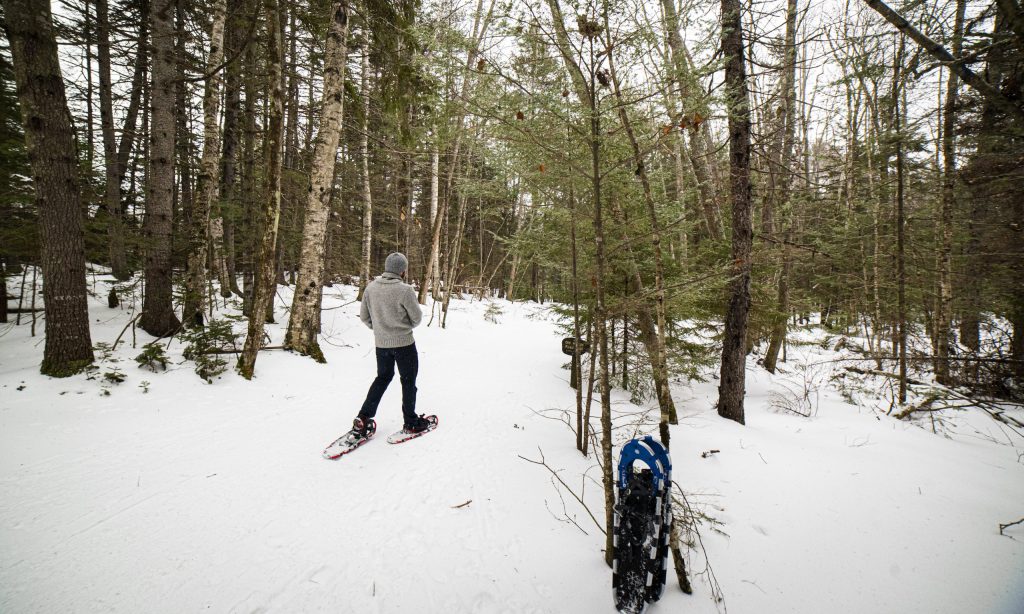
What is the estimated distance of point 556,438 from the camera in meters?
4.60

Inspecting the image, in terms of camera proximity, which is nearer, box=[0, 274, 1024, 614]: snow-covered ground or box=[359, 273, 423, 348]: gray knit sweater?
box=[0, 274, 1024, 614]: snow-covered ground

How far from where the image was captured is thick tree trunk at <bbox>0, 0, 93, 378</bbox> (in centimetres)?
433

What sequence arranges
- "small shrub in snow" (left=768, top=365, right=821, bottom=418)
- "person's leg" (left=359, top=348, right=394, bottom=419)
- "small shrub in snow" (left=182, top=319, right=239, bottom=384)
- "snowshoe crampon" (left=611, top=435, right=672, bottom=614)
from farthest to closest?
"small shrub in snow" (left=768, top=365, right=821, bottom=418)
"small shrub in snow" (left=182, top=319, right=239, bottom=384)
"person's leg" (left=359, top=348, right=394, bottom=419)
"snowshoe crampon" (left=611, top=435, right=672, bottom=614)

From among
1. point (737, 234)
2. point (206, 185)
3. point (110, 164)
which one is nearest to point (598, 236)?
point (737, 234)

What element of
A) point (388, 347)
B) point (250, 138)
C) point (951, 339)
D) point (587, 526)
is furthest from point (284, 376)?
point (951, 339)

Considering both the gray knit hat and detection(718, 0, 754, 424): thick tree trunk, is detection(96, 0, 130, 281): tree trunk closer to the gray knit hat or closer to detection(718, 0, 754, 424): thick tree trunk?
the gray knit hat

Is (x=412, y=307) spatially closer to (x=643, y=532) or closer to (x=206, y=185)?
(x=643, y=532)

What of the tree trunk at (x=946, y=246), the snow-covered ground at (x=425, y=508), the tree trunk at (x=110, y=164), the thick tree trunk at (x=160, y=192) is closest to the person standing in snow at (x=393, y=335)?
the snow-covered ground at (x=425, y=508)

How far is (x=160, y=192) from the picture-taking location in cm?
664

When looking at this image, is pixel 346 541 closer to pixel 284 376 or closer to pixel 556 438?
pixel 556 438

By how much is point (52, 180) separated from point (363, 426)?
5351 mm


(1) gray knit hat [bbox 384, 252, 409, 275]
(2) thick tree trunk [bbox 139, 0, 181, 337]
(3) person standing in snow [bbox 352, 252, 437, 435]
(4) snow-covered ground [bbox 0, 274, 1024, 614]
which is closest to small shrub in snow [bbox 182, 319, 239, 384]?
(4) snow-covered ground [bbox 0, 274, 1024, 614]

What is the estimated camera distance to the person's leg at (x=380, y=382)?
167 inches

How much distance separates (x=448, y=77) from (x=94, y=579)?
4.01m
